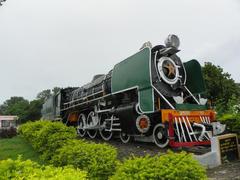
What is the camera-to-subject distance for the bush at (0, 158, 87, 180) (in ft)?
10.0

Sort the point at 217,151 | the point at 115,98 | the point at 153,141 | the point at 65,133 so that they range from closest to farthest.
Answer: the point at 217,151 → the point at 65,133 → the point at 153,141 → the point at 115,98

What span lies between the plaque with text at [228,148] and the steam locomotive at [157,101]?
50 cm

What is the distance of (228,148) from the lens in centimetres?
780

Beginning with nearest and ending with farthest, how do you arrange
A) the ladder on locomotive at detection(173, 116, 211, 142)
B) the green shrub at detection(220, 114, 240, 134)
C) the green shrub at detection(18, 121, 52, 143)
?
the ladder on locomotive at detection(173, 116, 211, 142) → the green shrub at detection(220, 114, 240, 134) → the green shrub at detection(18, 121, 52, 143)

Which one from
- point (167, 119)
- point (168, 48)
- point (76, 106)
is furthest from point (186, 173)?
point (76, 106)

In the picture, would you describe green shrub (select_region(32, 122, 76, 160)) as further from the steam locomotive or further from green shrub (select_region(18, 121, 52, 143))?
the steam locomotive

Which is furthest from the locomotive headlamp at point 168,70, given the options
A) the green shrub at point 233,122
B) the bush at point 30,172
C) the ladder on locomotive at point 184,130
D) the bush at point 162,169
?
the bush at point 30,172

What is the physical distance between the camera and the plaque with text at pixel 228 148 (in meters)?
7.62

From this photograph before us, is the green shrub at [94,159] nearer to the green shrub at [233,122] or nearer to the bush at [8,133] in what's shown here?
the green shrub at [233,122]

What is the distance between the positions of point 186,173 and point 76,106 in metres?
12.4

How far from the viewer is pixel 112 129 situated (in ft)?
40.3

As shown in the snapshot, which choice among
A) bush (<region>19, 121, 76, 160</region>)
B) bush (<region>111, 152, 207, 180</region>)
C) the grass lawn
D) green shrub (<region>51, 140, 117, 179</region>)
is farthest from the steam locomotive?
bush (<region>111, 152, 207, 180</region>)

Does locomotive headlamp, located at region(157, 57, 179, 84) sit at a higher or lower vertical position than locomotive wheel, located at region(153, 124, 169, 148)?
higher

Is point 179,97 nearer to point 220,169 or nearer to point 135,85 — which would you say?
point 135,85
